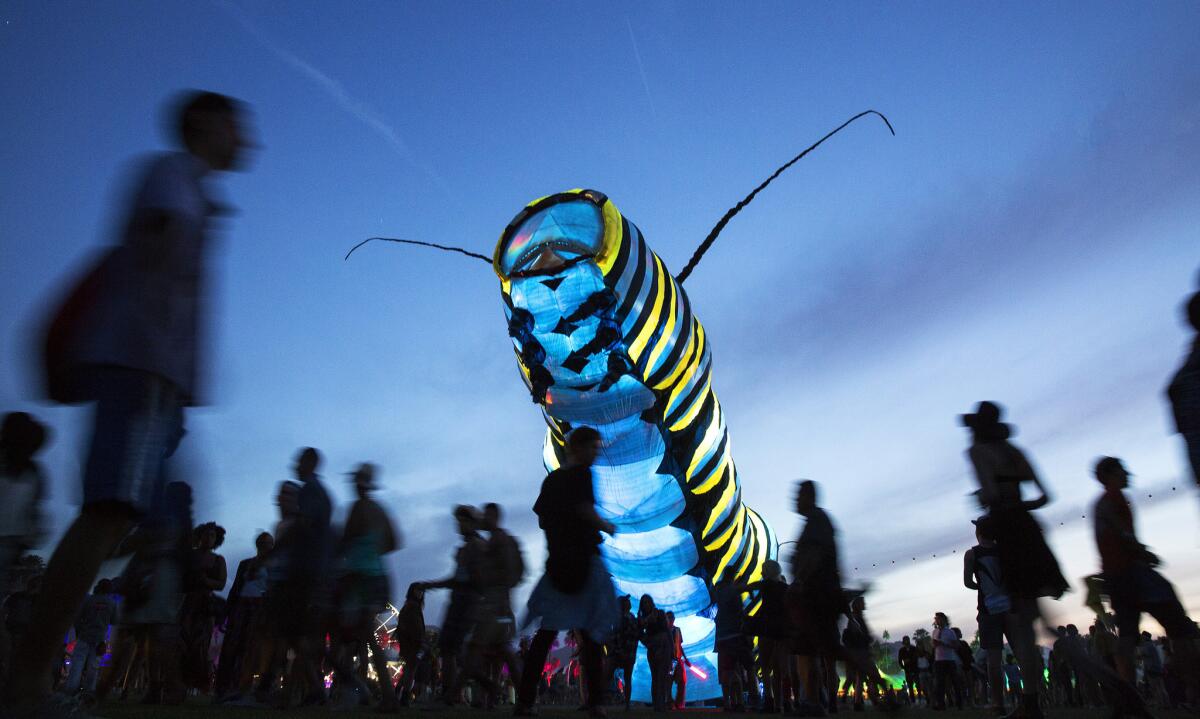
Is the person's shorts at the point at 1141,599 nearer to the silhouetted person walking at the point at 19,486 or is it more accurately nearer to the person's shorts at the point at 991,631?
the person's shorts at the point at 991,631

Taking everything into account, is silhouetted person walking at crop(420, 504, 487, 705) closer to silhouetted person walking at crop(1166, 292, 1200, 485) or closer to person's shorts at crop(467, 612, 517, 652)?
person's shorts at crop(467, 612, 517, 652)

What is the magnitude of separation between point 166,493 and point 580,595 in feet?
9.06

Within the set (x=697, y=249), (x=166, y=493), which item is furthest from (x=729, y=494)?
(x=166, y=493)

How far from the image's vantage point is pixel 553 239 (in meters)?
9.25

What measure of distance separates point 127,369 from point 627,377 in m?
7.57

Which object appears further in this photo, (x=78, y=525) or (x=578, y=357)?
(x=578, y=357)

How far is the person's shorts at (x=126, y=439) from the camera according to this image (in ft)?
7.43

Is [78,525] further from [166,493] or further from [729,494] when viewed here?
[729,494]

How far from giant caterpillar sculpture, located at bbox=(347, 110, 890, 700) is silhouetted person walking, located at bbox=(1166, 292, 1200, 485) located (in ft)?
19.2

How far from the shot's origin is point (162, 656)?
5.55m

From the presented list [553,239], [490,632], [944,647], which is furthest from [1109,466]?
[944,647]

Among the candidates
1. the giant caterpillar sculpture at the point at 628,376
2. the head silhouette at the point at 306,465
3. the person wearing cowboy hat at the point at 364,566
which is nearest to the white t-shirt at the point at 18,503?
the head silhouette at the point at 306,465

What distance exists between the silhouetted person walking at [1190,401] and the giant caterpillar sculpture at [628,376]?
5.85 metres

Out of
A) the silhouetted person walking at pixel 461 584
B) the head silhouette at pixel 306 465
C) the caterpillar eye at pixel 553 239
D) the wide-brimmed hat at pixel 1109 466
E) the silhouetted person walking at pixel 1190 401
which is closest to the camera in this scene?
the silhouetted person walking at pixel 1190 401
